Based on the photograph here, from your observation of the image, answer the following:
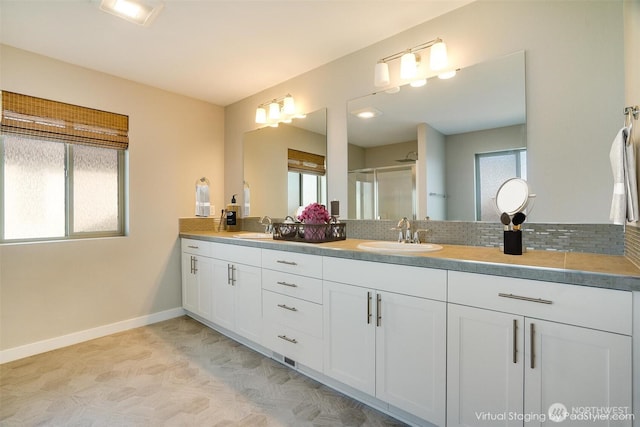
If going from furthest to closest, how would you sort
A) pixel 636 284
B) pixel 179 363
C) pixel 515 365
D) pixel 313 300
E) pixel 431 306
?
pixel 179 363, pixel 313 300, pixel 431 306, pixel 515 365, pixel 636 284

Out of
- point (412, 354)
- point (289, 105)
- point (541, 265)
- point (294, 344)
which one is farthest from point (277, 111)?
point (541, 265)

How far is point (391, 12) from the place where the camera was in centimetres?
197

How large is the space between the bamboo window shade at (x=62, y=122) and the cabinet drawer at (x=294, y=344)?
2256 mm

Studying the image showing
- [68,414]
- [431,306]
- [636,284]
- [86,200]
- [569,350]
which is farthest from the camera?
[86,200]

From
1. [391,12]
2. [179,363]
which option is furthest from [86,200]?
[391,12]

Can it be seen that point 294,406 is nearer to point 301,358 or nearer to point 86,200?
point 301,358

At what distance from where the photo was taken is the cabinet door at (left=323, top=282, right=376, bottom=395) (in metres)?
1.65

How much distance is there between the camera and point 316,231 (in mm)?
2162

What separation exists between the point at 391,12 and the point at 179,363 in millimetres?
2836

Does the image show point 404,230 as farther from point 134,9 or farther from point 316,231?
point 134,9

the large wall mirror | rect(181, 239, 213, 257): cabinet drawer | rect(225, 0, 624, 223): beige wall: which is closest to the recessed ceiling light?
the large wall mirror

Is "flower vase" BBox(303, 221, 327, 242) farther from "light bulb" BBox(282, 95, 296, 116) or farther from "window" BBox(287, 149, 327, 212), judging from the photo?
"light bulb" BBox(282, 95, 296, 116)

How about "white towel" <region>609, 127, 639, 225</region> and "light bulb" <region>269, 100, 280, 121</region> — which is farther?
"light bulb" <region>269, 100, 280, 121</region>

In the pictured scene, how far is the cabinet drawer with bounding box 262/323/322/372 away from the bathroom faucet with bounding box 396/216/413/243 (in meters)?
0.86
